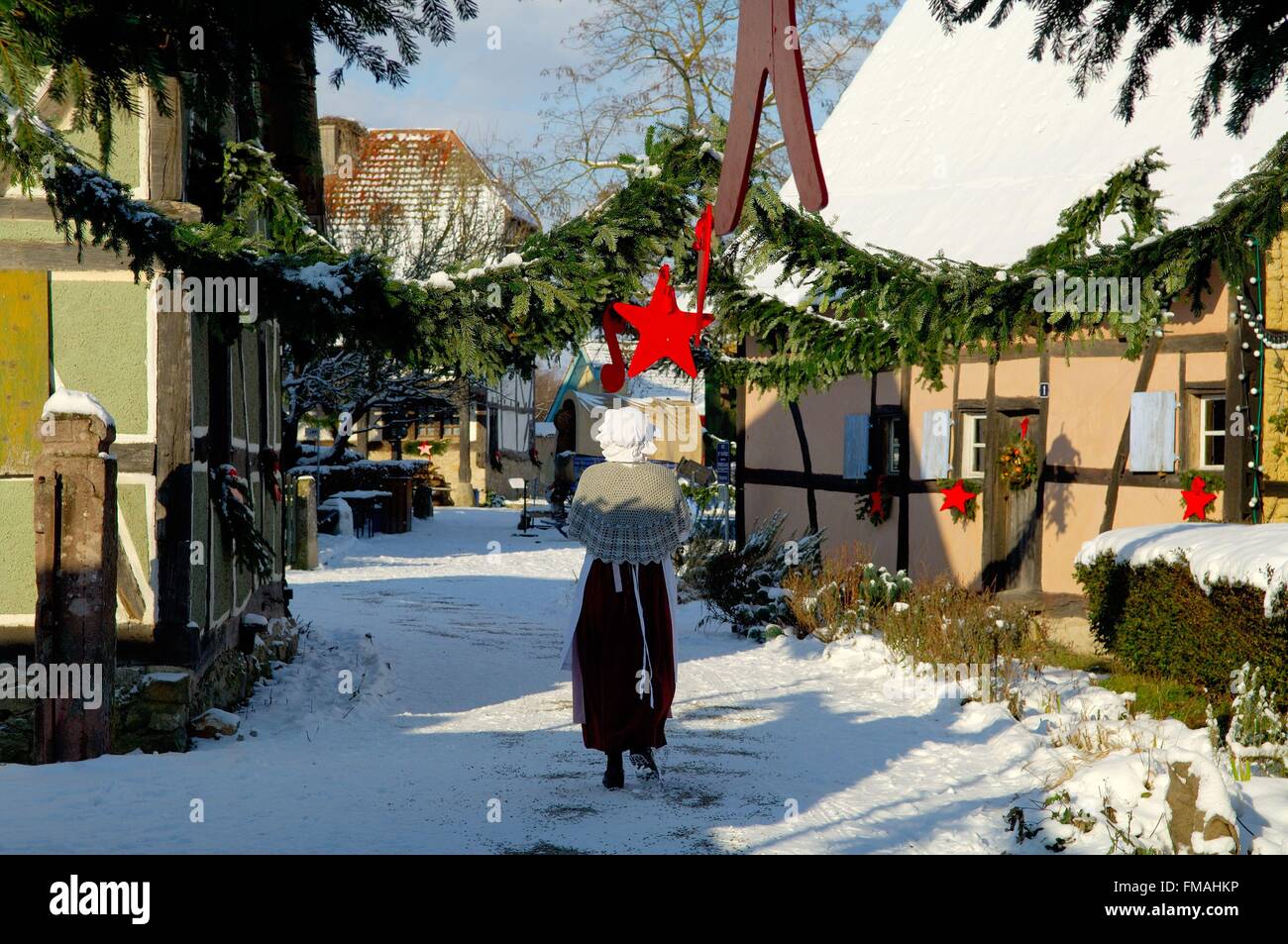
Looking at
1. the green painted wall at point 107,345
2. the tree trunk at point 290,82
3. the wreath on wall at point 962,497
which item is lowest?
the wreath on wall at point 962,497

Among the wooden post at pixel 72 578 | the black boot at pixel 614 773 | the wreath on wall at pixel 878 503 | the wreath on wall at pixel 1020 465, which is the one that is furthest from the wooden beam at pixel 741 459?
the wooden post at pixel 72 578

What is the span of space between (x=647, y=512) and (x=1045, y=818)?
2.33 meters

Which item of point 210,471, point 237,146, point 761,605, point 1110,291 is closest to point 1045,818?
point 1110,291

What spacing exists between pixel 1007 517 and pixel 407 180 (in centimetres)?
1592

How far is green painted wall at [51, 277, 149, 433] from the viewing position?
287 inches

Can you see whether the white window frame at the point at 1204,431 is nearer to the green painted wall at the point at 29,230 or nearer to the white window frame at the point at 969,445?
the white window frame at the point at 969,445

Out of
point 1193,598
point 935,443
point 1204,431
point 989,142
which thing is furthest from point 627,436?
point 989,142

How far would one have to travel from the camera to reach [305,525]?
57.4 ft

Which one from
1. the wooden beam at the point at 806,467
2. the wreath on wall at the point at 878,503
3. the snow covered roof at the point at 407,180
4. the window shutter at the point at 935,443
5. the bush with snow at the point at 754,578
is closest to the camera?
the bush with snow at the point at 754,578

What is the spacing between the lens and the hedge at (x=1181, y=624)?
24.0 ft

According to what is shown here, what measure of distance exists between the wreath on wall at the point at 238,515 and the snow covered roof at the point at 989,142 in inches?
280

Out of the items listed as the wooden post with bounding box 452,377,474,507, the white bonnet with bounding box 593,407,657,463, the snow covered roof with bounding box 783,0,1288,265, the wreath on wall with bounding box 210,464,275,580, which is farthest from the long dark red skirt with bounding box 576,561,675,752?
the wooden post with bounding box 452,377,474,507

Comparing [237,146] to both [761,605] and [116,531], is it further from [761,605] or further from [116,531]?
[761,605]

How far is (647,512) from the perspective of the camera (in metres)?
6.34
